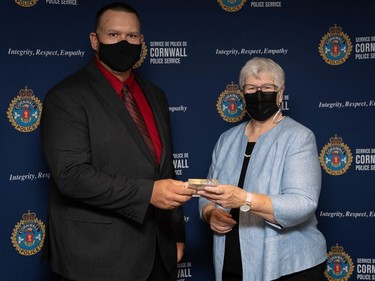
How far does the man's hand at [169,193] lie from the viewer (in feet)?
5.88

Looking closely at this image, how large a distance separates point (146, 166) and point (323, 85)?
5.28 ft

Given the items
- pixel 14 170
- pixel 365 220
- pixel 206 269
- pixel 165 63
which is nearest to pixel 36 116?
pixel 14 170

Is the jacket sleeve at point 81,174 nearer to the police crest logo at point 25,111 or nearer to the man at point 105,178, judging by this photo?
the man at point 105,178

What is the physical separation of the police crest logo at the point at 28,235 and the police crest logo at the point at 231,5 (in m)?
1.77

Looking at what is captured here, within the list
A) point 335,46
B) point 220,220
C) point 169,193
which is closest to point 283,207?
point 220,220

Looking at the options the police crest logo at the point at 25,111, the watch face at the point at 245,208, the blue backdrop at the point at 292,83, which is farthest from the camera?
the blue backdrop at the point at 292,83

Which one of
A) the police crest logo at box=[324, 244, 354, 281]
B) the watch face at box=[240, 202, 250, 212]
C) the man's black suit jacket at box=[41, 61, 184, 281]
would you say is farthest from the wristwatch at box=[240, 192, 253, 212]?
the police crest logo at box=[324, 244, 354, 281]

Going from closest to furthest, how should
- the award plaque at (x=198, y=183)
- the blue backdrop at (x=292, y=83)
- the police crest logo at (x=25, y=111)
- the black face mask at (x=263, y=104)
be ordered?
the award plaque at (x=198, y=183)
the black face mask at (x=263, y=104)
the police crest logo at (x=25, y=111)
the blue backdrop at (x=292, y=83)

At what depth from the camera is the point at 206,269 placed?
3.02m

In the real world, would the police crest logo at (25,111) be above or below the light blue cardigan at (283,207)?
above

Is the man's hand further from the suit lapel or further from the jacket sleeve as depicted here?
the suit lapel

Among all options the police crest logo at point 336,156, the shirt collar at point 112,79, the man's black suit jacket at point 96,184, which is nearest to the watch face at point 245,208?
the man's black suit jacket at point 96,184

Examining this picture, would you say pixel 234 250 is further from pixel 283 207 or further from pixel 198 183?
pixel 198 183

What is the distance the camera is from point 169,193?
1791mm
